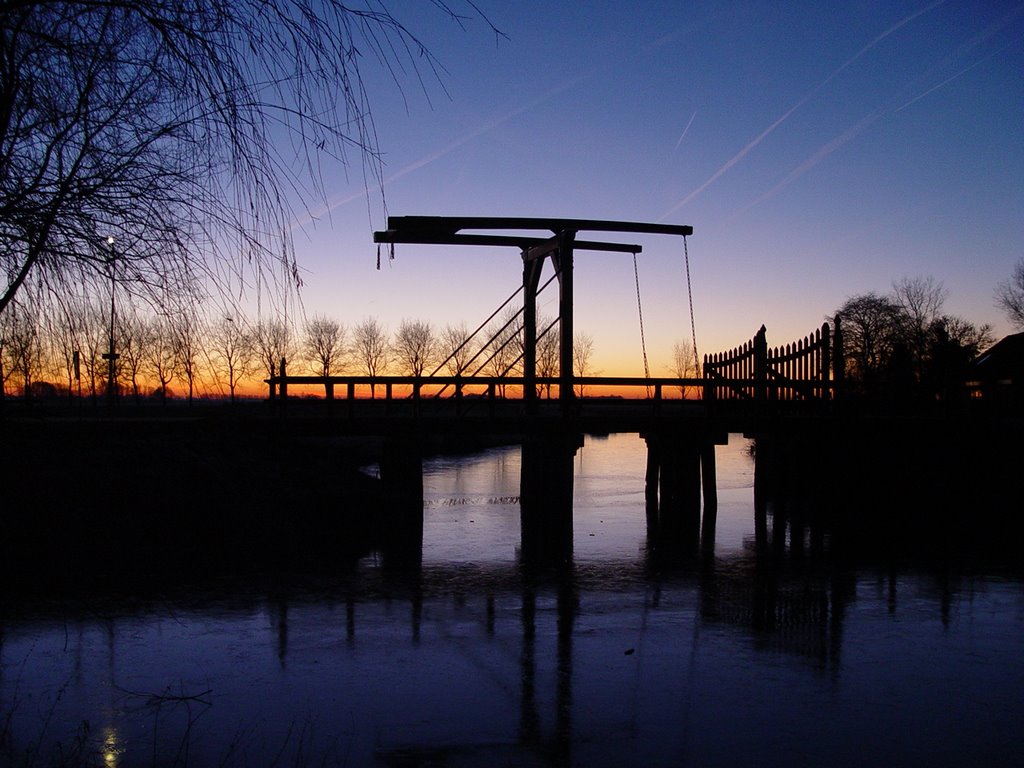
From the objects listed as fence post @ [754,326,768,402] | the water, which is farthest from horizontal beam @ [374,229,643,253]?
the water

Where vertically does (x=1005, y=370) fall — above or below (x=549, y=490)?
above

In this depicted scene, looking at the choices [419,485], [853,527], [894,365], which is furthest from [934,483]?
[894,365]

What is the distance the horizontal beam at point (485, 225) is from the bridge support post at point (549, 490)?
479 centimetres

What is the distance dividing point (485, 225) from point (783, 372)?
820 centimetres

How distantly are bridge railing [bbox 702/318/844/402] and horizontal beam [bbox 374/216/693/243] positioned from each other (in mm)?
4458

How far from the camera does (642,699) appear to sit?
806cm

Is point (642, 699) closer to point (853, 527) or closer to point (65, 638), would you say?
point (65, 638)

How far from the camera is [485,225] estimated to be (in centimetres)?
2053

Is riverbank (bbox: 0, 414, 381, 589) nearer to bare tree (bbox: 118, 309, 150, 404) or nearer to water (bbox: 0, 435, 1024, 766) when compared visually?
water (bbox: 0, 435, 1024, 766)

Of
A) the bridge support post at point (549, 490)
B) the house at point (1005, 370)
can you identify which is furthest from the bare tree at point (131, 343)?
the house at point (1005, 370)

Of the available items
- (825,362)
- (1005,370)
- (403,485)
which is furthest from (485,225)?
(1005,370)

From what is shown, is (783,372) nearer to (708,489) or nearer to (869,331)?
(708,489)

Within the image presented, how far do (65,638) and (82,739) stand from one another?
3.54 m

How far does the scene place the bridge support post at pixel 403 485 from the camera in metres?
20.0
